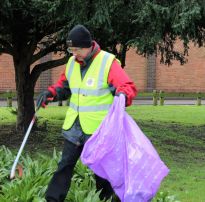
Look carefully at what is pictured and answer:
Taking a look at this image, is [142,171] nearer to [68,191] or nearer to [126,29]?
[68,191]

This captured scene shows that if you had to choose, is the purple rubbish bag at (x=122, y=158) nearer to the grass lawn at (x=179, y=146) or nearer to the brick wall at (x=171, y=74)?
the grass lawn at (x=179, y=146)

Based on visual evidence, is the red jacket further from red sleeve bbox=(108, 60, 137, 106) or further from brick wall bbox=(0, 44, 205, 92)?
brick wall bbox=(0, 44, 205, 92)

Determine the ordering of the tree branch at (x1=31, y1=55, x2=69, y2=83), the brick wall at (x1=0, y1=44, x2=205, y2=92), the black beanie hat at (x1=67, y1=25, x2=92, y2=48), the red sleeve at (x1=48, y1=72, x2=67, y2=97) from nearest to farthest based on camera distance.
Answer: the black beanie hat at (x1=67, y1=25, x2=92, y2=48), the red sleeve at (x1=48, y1=72, x2=67, y2=97), the tree branch at (x1=31, y1=55, x2=69, y2=83), the brick wall at (x1=0, y1=44, x2=205, y2=92)

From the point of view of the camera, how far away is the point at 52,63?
11.7 meters

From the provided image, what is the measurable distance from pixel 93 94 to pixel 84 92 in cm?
10

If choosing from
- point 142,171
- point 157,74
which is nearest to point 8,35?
point 142,171

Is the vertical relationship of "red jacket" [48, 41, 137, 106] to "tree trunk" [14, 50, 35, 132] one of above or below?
above

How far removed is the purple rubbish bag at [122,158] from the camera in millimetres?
4262

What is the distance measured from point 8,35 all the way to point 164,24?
4.28 m

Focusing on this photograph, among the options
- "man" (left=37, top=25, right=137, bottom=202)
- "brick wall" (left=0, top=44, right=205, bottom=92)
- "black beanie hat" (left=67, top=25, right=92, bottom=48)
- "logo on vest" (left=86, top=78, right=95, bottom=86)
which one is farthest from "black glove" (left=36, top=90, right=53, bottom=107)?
"brick wall" (left=0, top=44, right=205, bottom=92)

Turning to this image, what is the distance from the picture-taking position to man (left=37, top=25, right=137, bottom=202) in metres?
4.44

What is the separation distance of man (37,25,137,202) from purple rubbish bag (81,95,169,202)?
0.22 meters

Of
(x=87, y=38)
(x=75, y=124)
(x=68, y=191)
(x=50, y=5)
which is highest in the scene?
(x=50, y=5)

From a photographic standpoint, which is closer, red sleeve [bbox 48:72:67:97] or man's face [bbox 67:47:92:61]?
man's face [bbox 67:47:92:61]
